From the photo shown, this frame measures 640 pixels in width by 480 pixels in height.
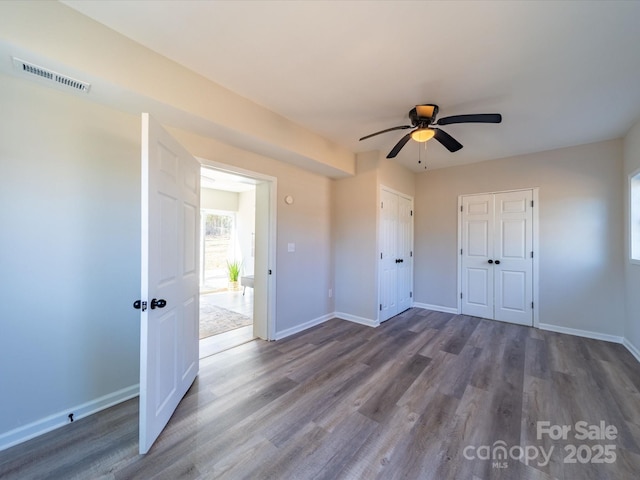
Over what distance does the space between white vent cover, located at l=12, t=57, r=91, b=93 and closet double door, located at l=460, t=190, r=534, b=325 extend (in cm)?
494

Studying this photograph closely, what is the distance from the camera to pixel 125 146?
2023 mm

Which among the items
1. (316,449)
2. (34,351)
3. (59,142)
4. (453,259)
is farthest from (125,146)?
(453,259)

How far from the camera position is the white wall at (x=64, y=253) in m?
1.59

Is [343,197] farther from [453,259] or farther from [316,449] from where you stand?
[316,449]

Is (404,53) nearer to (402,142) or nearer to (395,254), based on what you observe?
(402,142)

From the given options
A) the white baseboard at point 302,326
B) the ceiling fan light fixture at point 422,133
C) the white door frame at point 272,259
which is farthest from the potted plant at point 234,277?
the ceiling fan light fixture at point 422,133

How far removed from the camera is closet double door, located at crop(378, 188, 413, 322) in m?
3.97

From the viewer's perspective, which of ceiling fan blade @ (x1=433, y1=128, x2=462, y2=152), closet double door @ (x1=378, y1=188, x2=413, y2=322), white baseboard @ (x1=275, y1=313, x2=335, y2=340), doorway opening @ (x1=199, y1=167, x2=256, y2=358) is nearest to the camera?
ceiling fan blade @ (x1=433, y1=128, x2=462, y2=152)

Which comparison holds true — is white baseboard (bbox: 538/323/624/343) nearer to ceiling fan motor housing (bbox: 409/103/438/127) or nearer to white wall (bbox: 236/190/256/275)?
ceiling fan motor housing (bbox: 409/103/438/127)

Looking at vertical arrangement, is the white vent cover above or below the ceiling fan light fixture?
below

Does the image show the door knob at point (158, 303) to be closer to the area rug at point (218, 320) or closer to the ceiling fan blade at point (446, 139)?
the area rug at point (218, 320)

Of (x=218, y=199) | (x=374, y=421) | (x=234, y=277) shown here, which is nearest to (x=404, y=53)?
(x=374, y=421)

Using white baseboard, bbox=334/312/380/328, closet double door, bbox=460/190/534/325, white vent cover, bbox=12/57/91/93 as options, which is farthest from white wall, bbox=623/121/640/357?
white vent cover, bbox=12/57/91/93

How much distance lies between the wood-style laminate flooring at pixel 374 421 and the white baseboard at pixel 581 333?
290 millimetres
